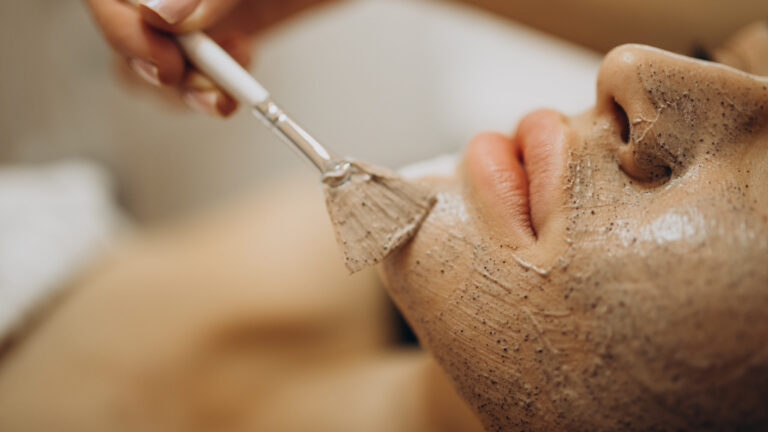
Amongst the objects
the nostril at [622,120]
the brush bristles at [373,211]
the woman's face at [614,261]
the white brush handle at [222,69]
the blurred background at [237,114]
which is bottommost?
the woman's face at [614,261]

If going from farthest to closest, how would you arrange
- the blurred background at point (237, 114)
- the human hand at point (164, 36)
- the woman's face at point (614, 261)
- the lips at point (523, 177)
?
the blurred background at point (237, 114), the human hand at point (164, 36), the lips at point (523, 177), the woman's face at point (614, 261)

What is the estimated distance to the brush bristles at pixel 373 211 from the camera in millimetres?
539

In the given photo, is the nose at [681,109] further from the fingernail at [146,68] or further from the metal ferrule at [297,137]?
the fingernail at [146,68]

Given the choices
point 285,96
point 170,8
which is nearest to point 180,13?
point 170,8

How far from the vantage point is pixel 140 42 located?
0.65 meters

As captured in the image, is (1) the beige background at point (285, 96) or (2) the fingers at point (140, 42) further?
(1) the beige background at point (285, 96)

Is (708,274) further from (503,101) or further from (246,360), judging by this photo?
(503,101)

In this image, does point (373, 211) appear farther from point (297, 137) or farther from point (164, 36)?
point (164, 36)

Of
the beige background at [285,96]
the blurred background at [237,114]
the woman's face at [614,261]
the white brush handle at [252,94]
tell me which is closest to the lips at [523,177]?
the woman's face at [614,261]

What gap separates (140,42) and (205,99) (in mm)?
101

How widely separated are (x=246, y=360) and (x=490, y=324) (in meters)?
0.60

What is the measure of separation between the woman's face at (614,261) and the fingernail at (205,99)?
32cm

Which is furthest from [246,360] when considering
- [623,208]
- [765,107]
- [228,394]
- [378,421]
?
[765,107]

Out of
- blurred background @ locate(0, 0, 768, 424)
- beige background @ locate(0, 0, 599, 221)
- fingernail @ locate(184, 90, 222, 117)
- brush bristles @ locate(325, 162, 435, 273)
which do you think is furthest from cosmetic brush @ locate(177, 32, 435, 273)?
beige background @ locate(0, 0, 599, 221)
